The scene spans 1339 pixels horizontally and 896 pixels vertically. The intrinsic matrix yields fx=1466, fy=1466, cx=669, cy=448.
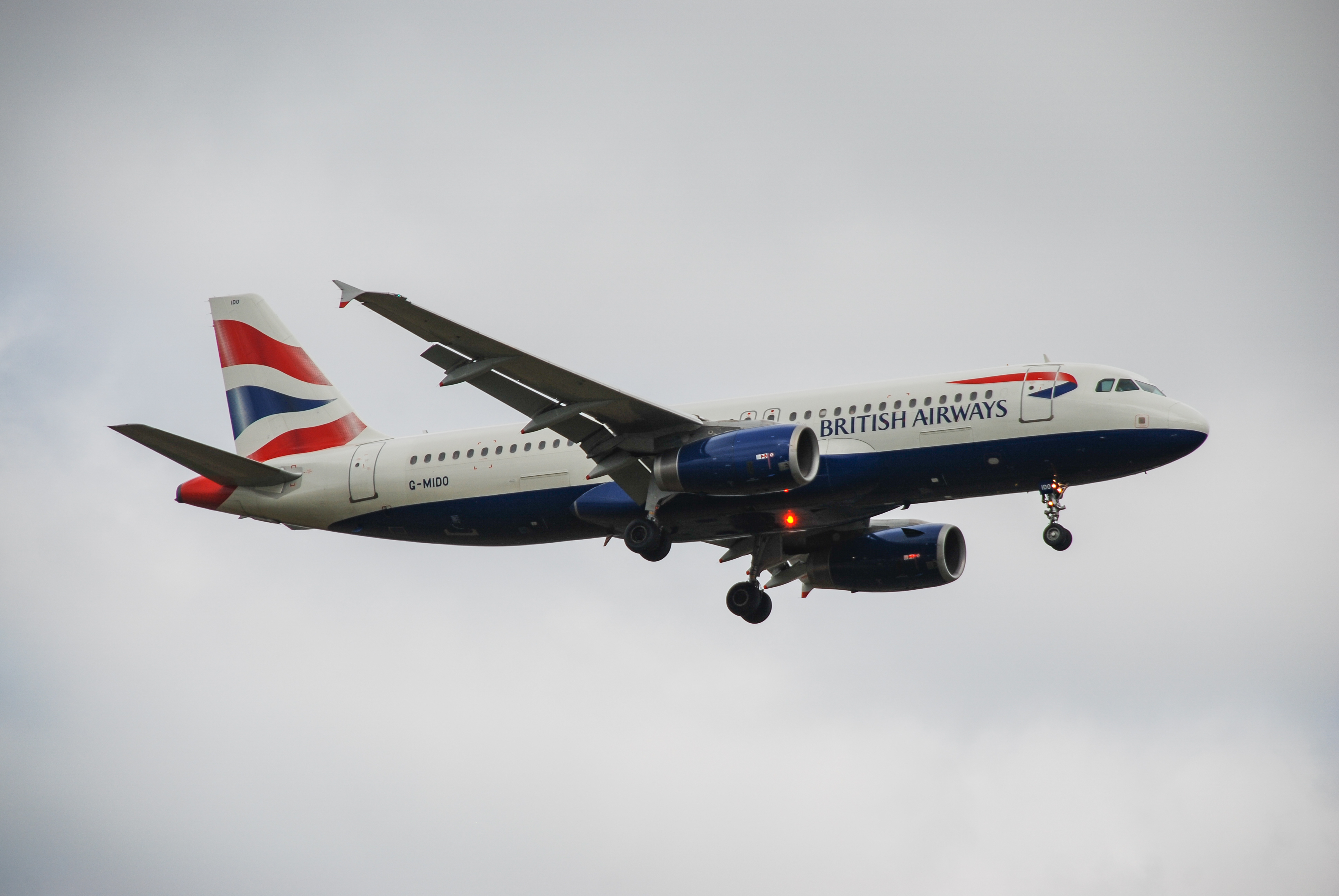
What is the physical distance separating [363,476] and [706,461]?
35.0 feet

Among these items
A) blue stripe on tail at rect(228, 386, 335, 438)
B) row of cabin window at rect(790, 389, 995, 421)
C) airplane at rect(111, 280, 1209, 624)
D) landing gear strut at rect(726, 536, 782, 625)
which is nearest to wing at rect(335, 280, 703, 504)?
airplane at rect(111, 280, 1209, 624)

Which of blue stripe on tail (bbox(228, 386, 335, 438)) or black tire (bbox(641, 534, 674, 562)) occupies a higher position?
blue stripe on tail (bbox(228, 386, 335, 438))

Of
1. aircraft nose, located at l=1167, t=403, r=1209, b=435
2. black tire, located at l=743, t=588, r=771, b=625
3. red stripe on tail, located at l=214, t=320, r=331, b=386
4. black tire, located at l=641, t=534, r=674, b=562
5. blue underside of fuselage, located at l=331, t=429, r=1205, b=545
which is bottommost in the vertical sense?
black tire, located at l=743, t=588, r=771, b=625

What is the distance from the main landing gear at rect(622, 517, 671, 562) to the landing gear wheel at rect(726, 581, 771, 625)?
17.3 feet

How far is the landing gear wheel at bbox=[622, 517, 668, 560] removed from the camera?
112ft

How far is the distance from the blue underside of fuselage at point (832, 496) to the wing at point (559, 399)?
1367 mm

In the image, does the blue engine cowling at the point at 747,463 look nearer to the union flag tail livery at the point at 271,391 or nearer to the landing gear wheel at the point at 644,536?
the landing gear wheel at the point at 644,536

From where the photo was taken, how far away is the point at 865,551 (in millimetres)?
39562

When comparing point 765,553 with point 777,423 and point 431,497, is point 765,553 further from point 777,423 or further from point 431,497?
point 431,497

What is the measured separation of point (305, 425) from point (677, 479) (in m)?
12.9

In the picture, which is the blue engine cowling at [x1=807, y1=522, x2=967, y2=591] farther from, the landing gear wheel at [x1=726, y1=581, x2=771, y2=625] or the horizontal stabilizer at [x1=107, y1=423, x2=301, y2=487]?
the horizontal stabilizer at [x1=107, y1=423, x2=301, y2=487]

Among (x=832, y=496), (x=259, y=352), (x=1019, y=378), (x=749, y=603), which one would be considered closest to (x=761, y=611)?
(x=749, y=603)

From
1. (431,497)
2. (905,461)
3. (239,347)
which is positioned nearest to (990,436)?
(905,461)

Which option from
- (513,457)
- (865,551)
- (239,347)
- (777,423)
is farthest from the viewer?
(239,347)
